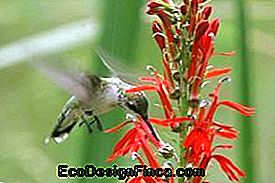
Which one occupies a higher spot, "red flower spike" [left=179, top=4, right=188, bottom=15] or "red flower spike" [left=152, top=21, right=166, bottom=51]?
"red flower spike" [left=179, top=4, right=188, bottom=15]

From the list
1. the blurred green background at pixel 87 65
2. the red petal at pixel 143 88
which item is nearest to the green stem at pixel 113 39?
the blurred green background at pixel 87 65

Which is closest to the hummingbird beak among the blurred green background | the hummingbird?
the hummingbird

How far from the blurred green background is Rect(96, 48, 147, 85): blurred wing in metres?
0.02

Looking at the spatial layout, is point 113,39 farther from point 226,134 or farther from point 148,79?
point 226,134

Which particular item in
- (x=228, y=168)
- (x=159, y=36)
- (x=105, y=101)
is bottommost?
(x=228, y=168)

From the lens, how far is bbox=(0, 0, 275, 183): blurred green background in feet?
4.53

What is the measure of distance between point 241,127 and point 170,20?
38cm

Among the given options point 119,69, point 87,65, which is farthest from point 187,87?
point 87,65

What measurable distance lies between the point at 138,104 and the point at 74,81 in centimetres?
12

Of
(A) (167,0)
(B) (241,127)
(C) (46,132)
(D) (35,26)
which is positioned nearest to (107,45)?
(A) (167,0)

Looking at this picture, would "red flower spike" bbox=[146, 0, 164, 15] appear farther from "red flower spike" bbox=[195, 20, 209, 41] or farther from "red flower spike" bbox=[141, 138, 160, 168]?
"red flower spike" bbox=[141, 138, 160, 168]

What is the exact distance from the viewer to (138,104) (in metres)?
1.34

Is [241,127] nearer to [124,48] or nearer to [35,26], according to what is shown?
[124,48]

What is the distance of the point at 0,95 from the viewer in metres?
2.80
